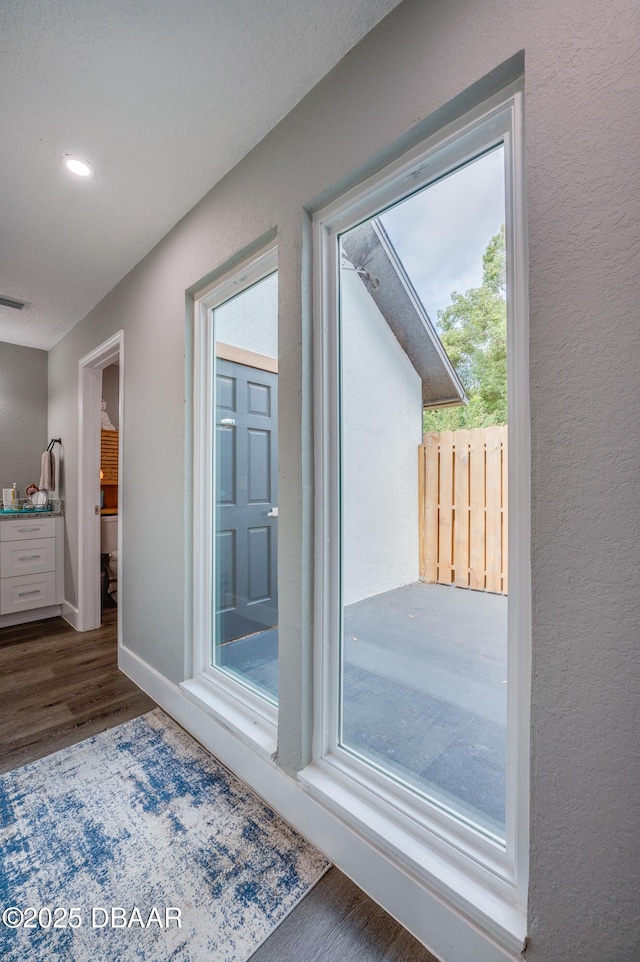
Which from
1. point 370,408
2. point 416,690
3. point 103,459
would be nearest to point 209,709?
point 416,690

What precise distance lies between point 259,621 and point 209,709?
0.43m

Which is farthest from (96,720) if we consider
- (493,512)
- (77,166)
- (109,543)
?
(77,166)

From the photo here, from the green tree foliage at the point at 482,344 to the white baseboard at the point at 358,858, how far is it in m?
1.25

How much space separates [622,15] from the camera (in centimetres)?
80

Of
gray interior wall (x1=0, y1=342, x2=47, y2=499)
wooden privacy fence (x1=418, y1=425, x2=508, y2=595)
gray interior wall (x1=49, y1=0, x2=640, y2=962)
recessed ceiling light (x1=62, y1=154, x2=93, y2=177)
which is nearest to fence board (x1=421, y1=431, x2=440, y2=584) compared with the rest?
wooden privacy fence (x1=418, y1=425, x2=508, y2=595)

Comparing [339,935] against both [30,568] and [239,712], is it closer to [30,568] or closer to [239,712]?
[239,712]

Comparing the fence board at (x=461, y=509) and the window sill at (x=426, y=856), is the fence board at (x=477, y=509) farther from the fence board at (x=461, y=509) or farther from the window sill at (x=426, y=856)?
the window sill at (x=426, y=856)

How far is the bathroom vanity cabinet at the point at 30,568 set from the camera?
350 cm

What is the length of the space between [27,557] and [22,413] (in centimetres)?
140

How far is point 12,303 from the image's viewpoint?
9.93 ft

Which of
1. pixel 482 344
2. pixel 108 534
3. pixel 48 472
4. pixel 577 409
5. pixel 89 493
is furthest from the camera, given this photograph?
pixel 108 534

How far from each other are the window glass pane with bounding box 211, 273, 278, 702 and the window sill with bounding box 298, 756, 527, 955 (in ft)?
2.18

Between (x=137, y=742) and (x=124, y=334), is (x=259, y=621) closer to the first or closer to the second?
(x=137, y=742)

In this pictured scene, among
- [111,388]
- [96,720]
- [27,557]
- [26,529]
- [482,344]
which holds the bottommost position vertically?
[96,720]
